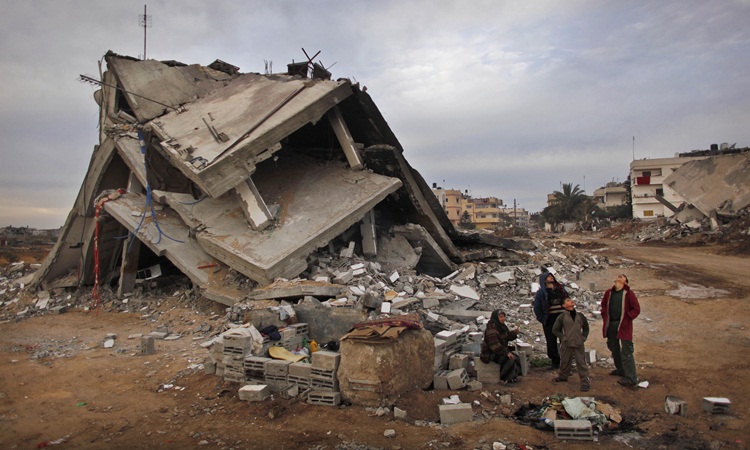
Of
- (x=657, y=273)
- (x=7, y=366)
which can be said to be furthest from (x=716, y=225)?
Answer: (x=7, y=366)

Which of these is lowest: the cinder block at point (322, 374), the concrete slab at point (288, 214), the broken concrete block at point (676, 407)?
the broken concrete block at point (676, 407)

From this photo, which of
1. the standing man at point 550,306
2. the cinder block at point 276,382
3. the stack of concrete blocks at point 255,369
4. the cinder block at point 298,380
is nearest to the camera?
the cinder block at point 298,380

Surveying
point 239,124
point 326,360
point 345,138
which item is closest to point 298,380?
point 326,360

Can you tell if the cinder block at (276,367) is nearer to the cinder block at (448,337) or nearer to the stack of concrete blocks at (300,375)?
the stack of concrete blocks at (300,375)

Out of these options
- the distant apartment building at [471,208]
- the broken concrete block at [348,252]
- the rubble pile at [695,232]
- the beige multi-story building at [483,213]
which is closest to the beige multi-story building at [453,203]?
the distant apartment building at [471,208]

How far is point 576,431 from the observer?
4254 millimetres

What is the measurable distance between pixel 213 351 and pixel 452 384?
2.91 metres

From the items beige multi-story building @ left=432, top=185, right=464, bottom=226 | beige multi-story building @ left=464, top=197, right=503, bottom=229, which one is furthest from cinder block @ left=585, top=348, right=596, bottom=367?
beige multi-story building @ left=464, top=197, right=503, bottom=229

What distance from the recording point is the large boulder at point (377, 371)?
496 centimetres

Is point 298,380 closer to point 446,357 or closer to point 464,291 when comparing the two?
point 446,357

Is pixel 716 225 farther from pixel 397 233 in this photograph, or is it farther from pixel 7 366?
pixel 7 366

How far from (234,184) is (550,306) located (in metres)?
6.24

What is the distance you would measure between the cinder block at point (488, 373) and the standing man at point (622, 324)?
137cm

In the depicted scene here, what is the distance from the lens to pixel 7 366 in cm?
712
